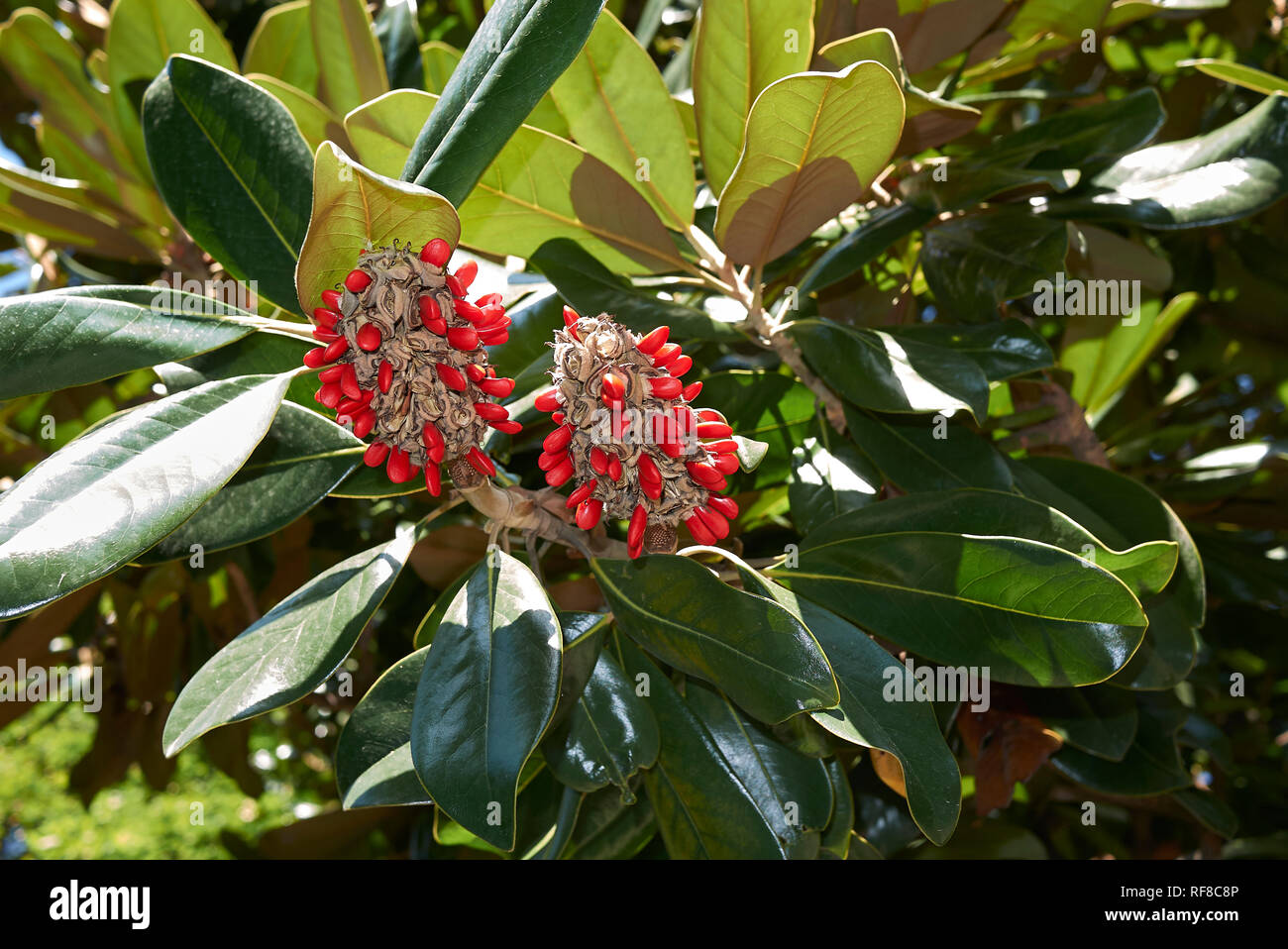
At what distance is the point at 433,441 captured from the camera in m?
0.84

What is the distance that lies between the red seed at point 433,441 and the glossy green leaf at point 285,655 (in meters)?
0.24

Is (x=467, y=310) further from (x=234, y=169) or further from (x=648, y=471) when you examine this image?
(x=234, y=169)

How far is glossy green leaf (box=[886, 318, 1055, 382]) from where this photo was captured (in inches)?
→ 48.0

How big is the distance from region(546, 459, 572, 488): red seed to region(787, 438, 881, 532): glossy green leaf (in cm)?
45

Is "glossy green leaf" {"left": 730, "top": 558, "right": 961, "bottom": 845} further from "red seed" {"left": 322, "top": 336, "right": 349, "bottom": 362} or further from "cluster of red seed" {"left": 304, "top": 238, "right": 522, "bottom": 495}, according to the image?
"red seed" {"left": 322, "top": 336, "right": 349, "bottom": 362}

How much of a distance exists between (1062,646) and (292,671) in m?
0.78

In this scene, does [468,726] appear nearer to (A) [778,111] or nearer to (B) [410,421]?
(B) [410,421]

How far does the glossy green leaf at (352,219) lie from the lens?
0.71m

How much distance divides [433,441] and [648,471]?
0.20 m

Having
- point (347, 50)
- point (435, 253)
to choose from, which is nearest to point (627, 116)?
point (435, 253)

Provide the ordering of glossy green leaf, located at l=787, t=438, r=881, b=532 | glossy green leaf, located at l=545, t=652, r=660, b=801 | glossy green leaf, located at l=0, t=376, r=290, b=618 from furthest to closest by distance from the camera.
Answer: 1. glossy green leaf, located at l=787, t=438, r=881, b=532
2. glossy green leaf, located at l=545, t=652, r=660, b=801
3. glossy green leaf, located at l=0, t=376, r=290, b=618

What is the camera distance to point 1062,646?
0.97m

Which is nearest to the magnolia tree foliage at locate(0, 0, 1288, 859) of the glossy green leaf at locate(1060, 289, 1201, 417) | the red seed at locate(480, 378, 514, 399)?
the red seed at locate(480, 378, 514, 399)
